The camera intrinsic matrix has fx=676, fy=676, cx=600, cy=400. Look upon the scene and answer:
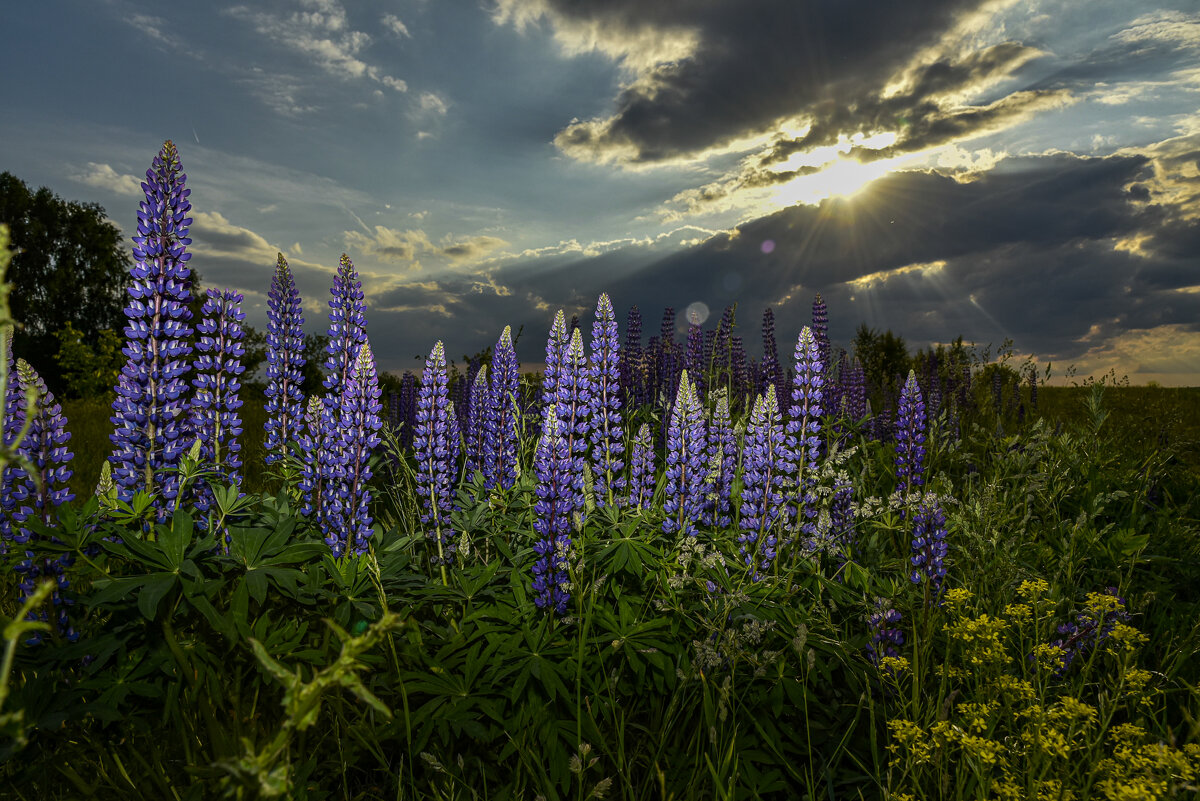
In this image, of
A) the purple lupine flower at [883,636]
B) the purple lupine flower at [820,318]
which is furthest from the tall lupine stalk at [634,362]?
the purple lupine flower at [883,636]

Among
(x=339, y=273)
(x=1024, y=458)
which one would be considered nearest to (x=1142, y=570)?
(x=1024, y=458)

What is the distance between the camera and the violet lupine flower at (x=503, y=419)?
5.16 m

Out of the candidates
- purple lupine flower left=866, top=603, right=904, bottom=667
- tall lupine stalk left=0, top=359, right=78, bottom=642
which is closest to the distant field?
tall lupine stalk left=0, top=359, right=78, bottom=642

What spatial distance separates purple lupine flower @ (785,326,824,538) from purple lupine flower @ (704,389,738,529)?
449mm

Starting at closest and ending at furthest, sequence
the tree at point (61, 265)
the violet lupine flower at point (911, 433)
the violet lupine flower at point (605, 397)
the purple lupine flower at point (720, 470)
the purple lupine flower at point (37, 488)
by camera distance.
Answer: the purple lupine flower at point (37, 488) < the purple lupine flower at point (720, 470) < the violet lupine flower at point (605, 397) < the violet lupine flower at point (911, 433) < the tree at point (61, 265)

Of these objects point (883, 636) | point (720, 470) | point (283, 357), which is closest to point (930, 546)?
point (883, 636)

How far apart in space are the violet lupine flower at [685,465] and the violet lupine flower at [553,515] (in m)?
0.82

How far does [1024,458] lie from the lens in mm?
5199

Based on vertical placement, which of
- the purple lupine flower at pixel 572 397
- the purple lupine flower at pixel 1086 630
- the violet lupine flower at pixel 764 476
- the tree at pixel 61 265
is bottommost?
the purple lupine flower at pixel 1086 630

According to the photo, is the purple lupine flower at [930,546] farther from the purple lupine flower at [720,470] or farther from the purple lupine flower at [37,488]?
the purple lupine flower at [37,488]

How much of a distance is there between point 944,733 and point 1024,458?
11.1ft

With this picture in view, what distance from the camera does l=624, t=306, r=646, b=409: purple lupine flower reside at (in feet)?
29.2

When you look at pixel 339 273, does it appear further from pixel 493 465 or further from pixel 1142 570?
pixel 1142 570

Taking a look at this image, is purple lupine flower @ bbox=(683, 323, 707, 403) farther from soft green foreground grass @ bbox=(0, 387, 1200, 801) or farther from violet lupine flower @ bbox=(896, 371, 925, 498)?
soft green foreground grass @ bbox=(0, 387, 1200, 801)
